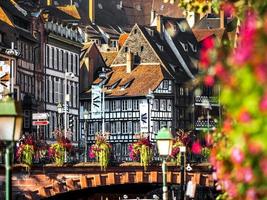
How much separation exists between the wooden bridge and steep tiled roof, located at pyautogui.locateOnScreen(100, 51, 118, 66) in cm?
7176

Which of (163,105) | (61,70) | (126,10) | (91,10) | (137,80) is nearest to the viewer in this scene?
(61,70)

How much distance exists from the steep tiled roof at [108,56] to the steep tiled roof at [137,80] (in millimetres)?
5969

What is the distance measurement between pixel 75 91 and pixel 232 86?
112000mm

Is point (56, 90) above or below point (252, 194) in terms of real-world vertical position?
above

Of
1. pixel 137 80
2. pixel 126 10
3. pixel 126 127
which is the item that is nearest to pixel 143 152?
pixel 126 127

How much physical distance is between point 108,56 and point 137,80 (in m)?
12.0

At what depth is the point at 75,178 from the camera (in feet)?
202

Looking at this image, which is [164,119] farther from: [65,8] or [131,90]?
[65,8]

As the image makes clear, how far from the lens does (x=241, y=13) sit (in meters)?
15.3

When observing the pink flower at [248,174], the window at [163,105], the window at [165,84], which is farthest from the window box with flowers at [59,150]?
the window at [165,84]

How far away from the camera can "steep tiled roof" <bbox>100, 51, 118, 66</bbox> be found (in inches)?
5340

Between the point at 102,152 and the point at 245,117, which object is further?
the point at 102,152

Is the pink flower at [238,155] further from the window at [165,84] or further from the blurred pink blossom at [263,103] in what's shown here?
the window at [165,84]

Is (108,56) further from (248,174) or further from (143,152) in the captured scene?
(248,174)
